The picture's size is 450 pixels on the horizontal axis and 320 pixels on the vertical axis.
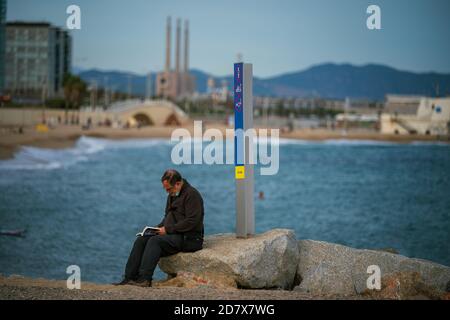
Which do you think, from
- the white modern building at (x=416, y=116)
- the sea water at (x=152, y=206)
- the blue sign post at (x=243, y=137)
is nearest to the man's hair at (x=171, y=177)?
the blue sign post at (x=243, y=137)

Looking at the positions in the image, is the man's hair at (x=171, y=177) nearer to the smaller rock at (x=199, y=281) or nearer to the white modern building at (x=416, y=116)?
the smaller rock at (x=199, y=281)

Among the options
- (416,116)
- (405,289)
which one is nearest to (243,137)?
(405,289)

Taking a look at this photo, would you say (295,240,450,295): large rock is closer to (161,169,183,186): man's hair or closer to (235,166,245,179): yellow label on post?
(235,166,245,179): yellow label on post

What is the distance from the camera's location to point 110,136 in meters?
92.1

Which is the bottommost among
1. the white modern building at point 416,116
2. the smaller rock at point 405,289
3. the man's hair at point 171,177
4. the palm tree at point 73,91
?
the smaller rock at point 405,289

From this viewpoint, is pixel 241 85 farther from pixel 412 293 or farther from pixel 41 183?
pixel 41 183

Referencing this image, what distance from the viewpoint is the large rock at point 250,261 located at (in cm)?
825

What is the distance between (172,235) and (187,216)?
0.28 m

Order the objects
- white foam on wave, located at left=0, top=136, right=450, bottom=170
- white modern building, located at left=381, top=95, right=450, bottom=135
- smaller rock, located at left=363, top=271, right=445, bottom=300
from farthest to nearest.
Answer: white modern building, located at left=381, top=95, right=450, bottom=135 < white foam on wave, located at left=0, top=136, right=450, bottom=170 < smaller rock, located at left=363, top=271, right=445, bottom=300

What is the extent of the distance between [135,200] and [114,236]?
45.6ft

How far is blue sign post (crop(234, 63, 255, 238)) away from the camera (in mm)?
9039

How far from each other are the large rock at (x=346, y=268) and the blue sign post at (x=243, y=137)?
773 millimetres
